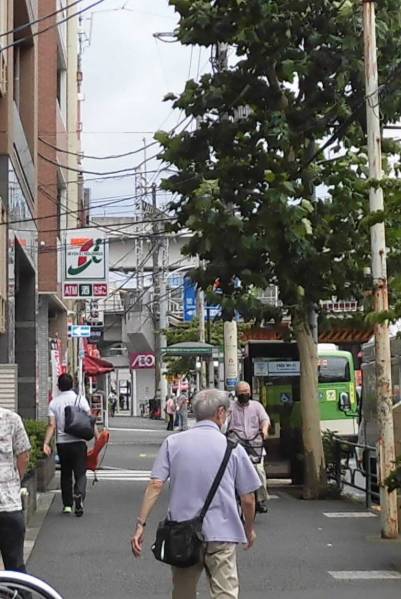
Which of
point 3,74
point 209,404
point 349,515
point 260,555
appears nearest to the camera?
point 209,404

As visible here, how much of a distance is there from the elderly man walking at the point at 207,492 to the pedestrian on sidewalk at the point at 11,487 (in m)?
1.33

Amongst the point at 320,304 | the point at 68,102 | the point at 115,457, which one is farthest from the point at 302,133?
the point at 68,102

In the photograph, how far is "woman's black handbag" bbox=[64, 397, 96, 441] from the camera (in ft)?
46.2

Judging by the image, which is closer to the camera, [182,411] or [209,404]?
[209,404]

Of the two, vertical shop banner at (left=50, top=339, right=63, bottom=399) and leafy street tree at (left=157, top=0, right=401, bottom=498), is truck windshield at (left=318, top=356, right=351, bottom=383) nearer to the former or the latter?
vertical shop banner at (left=50, top=339, right=63, bottom=399)

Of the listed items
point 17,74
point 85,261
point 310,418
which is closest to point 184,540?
point 310,418

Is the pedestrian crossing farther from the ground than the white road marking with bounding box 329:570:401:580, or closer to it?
farther from the ground

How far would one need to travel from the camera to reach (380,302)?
Answer: 505 inches

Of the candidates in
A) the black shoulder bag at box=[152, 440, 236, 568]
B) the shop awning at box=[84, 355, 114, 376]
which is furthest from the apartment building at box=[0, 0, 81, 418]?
the black shoulder bag at box=[152, 440, 236, 568]

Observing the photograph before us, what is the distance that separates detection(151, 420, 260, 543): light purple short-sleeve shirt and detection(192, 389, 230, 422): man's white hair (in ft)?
0.27

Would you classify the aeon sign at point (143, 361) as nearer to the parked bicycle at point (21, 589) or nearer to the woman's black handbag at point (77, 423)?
the woman's black handbag at point (77, 423)

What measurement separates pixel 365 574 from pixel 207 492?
4440 mm

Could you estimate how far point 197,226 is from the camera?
55.1 ft

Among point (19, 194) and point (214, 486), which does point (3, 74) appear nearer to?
point (19, 194)
